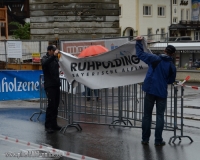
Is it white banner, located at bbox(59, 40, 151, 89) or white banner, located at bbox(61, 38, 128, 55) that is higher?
white banner, located at bbox(61, 38, 128, 55)

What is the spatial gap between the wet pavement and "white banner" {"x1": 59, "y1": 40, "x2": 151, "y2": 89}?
1.16 meters

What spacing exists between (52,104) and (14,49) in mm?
12940

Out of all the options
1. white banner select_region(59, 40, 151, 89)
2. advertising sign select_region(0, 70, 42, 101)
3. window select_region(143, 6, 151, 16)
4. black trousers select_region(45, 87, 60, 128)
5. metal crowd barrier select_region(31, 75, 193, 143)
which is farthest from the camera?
window select_region(143, 6, 151, 16)

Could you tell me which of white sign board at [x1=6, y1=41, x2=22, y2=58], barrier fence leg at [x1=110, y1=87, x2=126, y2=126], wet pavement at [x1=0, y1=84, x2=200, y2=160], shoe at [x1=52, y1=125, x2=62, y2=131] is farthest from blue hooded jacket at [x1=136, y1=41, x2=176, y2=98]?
white sign board at [x1=6, y1=41, x2=22, y2=58]

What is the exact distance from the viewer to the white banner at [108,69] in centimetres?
1076

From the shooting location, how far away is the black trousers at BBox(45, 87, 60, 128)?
1109cm

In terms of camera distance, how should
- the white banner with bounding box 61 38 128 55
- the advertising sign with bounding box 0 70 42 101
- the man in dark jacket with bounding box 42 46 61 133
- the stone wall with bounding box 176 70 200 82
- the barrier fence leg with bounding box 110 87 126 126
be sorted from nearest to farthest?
the man in dark jacket with bounding box 42 46 61 133
the barrier fence leg with bounding box 110 87 126 126
the white banner with bounding box 61 38 128 55
the advertising sign with bounding box 0 70 42 101
the stone wall with bounding box 176 70 200 82

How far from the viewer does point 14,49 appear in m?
23.6

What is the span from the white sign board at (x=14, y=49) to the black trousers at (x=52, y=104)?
1235 centimetres

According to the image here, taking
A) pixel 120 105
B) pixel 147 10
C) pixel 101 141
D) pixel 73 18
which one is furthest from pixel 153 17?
pixel 101 141

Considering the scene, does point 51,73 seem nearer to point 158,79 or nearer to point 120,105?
point 120,105

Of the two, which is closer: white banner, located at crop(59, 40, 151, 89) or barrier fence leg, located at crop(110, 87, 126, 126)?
white banner, located at crop(59, 40, 151, 89)

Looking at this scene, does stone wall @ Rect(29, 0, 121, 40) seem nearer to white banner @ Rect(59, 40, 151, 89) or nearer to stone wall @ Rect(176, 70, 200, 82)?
stone wall @ Rect(176, 70, 200, 82)

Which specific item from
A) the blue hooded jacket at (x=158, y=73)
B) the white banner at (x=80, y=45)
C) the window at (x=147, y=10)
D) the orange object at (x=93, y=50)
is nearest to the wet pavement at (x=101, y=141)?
the blue hooded jacket at (x=158, y=73)
